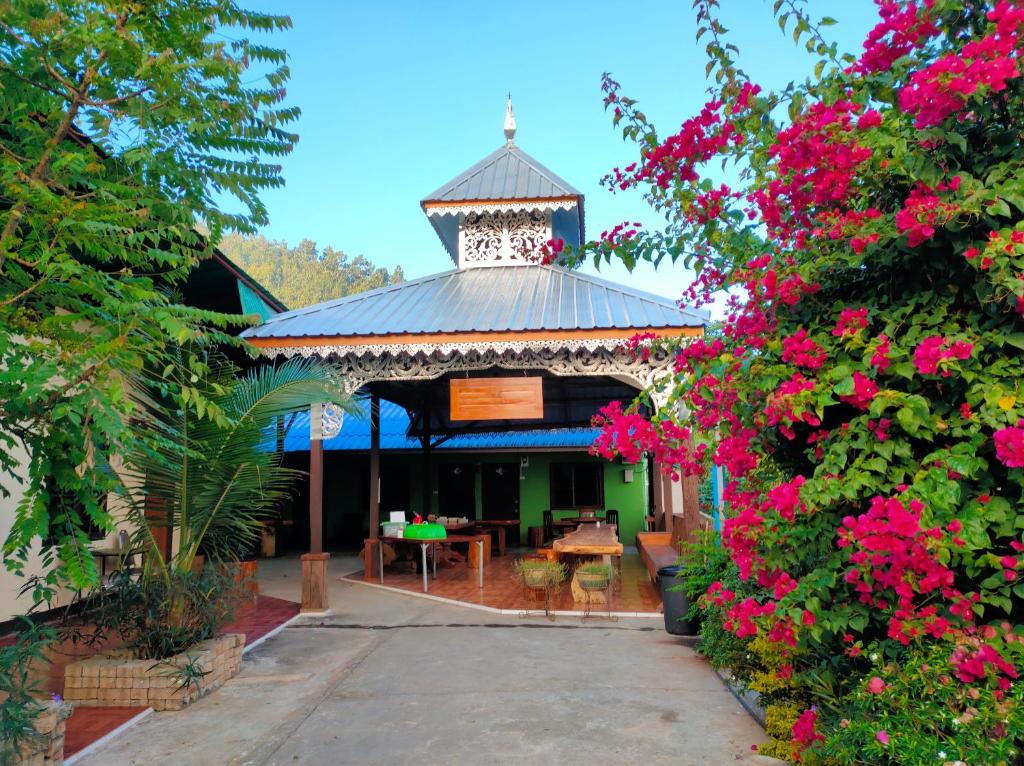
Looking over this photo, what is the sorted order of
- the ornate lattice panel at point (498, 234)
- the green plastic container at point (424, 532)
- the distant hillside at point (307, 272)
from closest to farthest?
the green plastic container at point (424, 532) < the ornate lattice panel at point (498, 234) < the distant hillside at point (307, 272)

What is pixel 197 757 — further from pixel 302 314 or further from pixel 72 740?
pixel 302 314

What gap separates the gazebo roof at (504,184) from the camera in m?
11.4

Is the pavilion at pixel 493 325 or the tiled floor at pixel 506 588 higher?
the pavilion at pixel 493 325

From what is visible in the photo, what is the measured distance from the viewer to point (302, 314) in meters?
9.52

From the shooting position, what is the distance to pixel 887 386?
8.58ft

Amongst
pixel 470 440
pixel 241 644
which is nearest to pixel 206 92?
pixel 241 644

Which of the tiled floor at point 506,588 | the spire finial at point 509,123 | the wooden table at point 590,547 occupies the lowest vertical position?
the tiled floor at point 506,588

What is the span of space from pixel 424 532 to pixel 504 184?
6.06 meters

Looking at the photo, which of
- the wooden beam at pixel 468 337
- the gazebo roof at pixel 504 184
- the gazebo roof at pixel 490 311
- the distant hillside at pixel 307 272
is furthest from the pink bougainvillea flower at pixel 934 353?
the distant hillside at pixel 307 272

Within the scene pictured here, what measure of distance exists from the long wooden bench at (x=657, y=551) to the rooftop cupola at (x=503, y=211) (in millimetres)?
5082

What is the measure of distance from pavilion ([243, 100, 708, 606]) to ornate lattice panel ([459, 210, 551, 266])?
0.02 meters

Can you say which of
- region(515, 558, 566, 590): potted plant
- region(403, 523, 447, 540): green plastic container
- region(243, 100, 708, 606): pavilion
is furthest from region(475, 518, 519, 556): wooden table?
region(515, 558, 566, 590): potted plant

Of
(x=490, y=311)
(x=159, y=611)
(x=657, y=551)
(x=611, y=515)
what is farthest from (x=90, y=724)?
(x=611, y=515)

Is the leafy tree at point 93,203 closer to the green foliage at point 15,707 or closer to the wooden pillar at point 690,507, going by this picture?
the green foliage at point 15,707
